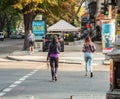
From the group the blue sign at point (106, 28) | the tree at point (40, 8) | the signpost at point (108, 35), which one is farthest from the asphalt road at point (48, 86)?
the tree at point (40, 8)

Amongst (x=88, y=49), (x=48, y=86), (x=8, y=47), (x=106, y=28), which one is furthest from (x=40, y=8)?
(x=48, y=86)

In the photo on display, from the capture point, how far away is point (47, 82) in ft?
64.0

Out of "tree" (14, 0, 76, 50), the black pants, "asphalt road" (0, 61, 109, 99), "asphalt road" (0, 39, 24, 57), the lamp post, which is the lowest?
"asphalt road" (0, 39, 24, 57)

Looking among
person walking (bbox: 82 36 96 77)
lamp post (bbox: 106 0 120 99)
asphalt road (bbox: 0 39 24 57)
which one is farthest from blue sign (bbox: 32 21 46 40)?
lamp post (bbox: 106 0 120 99)

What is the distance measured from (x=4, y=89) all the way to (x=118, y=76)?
281 inches

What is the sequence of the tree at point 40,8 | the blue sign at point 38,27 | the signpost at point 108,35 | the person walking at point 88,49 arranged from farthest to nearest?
the blue sign at point 38,27 → the tree at point 40,8 → the signpost at point 108,35 → the person walking at point 88,49

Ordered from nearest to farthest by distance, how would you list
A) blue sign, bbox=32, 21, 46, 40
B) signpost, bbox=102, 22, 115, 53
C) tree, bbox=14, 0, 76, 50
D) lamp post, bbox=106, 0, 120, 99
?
lamp post, bbox=106, 0, 120, 99 < signpost, bbox=102, 22, 115, 53 < tree, bbox=14, 0, 76, 50 < blue sign, bbox=32, 21, 46, 40

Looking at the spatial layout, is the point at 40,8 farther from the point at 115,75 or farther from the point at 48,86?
the point at 115,75

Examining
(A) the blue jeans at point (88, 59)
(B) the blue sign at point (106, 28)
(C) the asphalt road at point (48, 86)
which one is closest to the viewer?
(C) the asphalt road at point (48, 86)

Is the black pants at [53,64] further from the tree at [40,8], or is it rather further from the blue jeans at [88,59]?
the tree at [40,8]

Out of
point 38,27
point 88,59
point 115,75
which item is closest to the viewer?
Result: point 115,75

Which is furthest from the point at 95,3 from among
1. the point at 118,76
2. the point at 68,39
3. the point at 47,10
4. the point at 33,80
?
the point at 118,76

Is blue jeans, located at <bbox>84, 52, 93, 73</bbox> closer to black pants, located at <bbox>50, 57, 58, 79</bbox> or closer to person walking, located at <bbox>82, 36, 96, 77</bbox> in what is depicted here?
person walking, located at <bbox>82, 36, 96, 77</bbox>

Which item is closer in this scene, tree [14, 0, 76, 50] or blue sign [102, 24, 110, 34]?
blue sign [102, 24, 110, 34]
